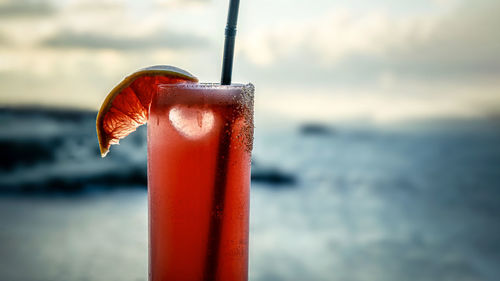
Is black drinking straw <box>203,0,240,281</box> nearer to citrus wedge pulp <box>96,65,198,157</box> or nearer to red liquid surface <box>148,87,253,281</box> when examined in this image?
red liquid surface <box>148,87,253,281</box>

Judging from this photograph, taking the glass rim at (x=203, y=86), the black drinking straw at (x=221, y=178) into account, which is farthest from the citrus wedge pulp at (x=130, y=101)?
the black drinking straw at (x=221, y=178)

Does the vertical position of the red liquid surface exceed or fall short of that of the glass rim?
it falls short

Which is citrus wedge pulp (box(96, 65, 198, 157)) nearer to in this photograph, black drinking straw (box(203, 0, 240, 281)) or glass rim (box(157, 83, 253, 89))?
glass rim (box(157, 83, 253, 89))

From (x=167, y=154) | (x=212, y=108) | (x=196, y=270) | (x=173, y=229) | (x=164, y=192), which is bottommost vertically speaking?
(x=196, y=270)

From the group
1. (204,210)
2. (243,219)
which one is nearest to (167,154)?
(204,210)

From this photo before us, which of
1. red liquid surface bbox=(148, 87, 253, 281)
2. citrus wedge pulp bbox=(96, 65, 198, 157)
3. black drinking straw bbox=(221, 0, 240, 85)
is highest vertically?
black drinking straw bbox=(221, 0, 240, 85)

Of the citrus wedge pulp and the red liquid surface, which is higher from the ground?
the citrus wedge pulp

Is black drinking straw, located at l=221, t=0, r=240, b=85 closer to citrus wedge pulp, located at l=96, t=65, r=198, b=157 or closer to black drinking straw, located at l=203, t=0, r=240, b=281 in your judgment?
black drinking straw, located at l=203, t=0, r=240, b=281

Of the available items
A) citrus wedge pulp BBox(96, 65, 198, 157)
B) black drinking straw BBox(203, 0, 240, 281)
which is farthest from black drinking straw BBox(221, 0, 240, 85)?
citrus wedge pulp BBox(96, 65, 198, 157)

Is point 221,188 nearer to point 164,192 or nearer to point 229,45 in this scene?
point 164,192
